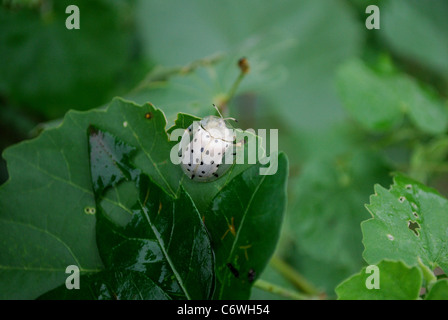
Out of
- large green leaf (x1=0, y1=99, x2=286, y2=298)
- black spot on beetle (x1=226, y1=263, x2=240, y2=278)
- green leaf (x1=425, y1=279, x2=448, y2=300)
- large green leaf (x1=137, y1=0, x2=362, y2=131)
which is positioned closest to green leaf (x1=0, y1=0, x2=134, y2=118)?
large green leaf (x1=137, y1=0, x2=362, y2=131)

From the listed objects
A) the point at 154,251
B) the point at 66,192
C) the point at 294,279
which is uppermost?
the point at 66,192

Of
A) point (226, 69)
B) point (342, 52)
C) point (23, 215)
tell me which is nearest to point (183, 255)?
point (23, 215)

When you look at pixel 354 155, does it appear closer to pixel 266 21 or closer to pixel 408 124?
pixel 408 124

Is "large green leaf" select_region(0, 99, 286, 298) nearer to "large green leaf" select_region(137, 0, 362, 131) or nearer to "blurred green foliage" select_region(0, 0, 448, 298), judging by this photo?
"blurred green foliage" select_region(0, 0, 448, 298)

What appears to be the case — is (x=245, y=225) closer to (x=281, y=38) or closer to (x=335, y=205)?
(x=335, y=205)

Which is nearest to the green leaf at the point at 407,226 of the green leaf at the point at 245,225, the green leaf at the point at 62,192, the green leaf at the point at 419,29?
the green leaf at the point at 245,225

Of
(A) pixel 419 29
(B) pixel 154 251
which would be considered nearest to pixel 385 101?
(A) pixel 419 29

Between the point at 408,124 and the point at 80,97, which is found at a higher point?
the point at 80,97
